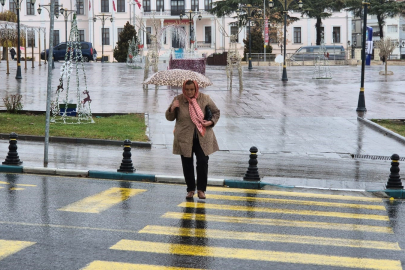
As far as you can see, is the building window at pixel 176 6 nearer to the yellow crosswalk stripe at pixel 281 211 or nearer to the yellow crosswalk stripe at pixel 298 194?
the yellow crosswalk stripe at pixel 298 194

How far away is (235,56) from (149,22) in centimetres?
5347

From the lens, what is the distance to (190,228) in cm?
844

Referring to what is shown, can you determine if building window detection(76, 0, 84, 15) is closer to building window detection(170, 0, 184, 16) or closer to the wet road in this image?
building window detection(170, 0, 184, 16)

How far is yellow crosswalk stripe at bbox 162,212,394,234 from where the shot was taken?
860cm

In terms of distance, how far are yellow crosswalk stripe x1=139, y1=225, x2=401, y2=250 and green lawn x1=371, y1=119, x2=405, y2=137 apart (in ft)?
41.5

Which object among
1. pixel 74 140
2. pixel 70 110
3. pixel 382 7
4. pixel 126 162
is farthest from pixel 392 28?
pixel 126 162

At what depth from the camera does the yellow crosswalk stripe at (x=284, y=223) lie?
28.2 feet

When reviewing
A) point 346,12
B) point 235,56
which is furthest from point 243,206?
point 346,12

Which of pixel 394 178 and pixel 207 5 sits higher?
pixel 207 5

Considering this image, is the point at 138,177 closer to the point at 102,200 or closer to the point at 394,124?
the point at 102,200

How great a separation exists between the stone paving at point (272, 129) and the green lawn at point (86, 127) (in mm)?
582

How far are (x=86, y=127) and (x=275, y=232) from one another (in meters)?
11.8

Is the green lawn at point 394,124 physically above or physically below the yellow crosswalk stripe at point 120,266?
above

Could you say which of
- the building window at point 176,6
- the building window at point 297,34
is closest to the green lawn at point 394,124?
the building window at point 297,34
